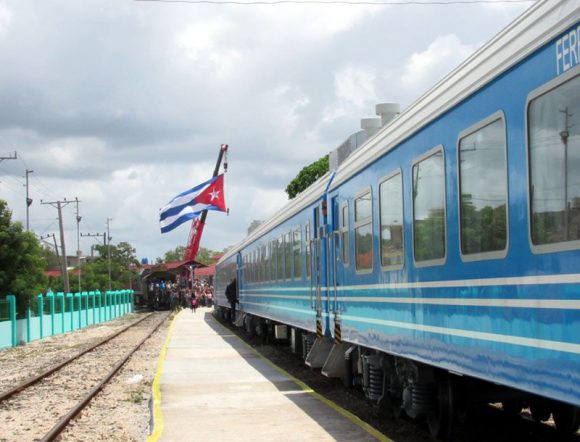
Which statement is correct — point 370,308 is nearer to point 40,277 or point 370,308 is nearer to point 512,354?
point 512,354

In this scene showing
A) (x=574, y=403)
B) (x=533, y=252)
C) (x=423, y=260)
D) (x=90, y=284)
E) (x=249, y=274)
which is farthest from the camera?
(x=90, y=284)

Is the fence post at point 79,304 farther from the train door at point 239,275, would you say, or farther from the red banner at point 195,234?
the red banner at point 195,234

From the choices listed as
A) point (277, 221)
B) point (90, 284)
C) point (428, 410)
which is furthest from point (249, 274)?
point (90, 284)

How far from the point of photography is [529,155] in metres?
5.18

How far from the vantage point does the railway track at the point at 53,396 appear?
11.0 meters

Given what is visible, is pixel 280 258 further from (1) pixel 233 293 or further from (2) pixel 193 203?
(2) pixel 193 203

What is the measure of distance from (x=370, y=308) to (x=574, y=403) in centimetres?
490

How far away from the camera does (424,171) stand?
24.5ft

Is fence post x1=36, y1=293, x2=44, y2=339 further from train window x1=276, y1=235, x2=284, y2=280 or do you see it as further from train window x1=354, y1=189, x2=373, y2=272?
train window x1=354, y1=189, x2=373, y2=272

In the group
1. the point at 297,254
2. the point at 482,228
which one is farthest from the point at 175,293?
the point at 482,228

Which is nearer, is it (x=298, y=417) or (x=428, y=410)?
(x=428, y=410)

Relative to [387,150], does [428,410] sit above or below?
below

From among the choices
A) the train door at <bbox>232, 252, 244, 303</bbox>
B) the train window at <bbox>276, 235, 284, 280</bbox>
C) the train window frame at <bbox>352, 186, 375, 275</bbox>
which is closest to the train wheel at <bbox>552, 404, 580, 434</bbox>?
the train window frame at <bbox>352, 186, 375, 275</bbox>

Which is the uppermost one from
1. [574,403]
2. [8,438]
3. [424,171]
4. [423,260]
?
[424,171]
